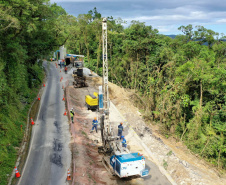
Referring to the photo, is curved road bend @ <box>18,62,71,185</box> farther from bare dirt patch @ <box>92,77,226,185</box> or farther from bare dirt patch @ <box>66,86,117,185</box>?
bare dirt patch @ <box>92,77,226,185</box>

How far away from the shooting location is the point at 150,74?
4381 centimetres

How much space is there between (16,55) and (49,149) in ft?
37.1

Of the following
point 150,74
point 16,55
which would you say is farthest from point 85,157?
Result: point 150,74

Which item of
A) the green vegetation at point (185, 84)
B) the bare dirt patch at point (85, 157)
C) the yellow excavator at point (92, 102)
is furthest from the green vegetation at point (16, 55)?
the green vegetation at point (185, 84)

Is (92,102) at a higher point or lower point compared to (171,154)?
higher

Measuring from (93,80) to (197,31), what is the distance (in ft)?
77.7

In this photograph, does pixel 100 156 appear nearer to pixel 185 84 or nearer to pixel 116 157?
pixel 116 157

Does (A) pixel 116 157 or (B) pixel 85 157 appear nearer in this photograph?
(A) pixel 116 157

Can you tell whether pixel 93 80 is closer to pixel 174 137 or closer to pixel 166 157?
pixel 174 137

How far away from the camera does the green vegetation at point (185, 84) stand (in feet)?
92.6

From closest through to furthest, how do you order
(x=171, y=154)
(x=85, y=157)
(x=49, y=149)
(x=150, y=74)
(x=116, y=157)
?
(x=116, y=157), (x=85, y=157), (x=49, y=149), (x=171, y=154), (x=150, y=74)

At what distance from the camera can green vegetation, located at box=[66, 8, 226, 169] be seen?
2823 centimetres

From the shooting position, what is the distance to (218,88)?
2855cm

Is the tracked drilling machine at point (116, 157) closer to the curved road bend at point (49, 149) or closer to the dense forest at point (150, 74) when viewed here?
the curved road bend at point (49, 149)
